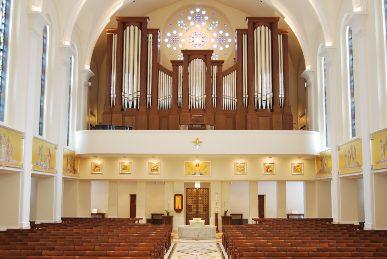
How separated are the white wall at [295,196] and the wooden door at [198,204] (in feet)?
17.8

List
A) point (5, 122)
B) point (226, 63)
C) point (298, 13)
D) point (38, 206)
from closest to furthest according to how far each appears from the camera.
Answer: point (5, 122) < point (38, 206) < point (298, 13) < point (226, 63)

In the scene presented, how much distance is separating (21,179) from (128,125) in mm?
8368

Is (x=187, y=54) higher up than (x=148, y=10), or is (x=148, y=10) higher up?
(x=148, y=10)

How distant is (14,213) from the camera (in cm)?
1592

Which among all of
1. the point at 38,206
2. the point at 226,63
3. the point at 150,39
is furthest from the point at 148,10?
the point at 38,206

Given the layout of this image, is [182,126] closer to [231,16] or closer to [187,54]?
[187,54]

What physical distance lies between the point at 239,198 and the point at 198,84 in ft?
26.5

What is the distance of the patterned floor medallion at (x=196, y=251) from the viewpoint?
15680 millimetres

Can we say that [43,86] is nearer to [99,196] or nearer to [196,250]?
[196,250]

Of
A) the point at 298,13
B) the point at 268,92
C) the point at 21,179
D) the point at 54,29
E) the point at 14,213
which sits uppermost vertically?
the point at 298,13

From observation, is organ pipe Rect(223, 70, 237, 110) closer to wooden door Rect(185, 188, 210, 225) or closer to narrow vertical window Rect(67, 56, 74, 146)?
wooden door Rect(185, 188, 210, 225)

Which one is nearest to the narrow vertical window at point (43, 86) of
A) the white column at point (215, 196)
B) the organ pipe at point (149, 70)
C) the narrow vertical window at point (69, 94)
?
the narrow vertical window at point (69, 94)

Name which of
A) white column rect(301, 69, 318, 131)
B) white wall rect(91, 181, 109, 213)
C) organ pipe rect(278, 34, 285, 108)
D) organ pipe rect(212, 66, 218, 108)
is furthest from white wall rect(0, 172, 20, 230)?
white column rect(301, 69, 318, 131)

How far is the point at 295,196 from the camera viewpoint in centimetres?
3038
